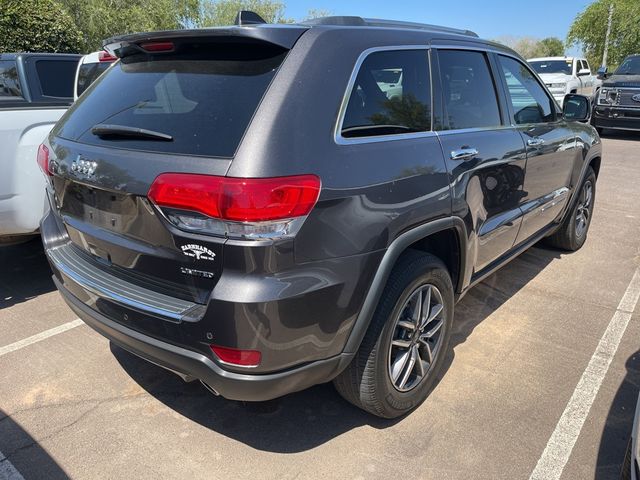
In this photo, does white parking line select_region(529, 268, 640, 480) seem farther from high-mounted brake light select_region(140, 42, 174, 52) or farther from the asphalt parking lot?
high-mounted brake light select_region(140, 42, 174, 52)

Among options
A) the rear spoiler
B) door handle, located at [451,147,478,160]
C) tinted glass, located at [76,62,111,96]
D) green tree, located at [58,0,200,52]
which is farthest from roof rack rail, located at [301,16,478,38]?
green tree, located at [58,0,200,52]

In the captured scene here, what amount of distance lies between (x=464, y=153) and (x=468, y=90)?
1.79ft

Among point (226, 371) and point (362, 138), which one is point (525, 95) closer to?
point (362, 138)

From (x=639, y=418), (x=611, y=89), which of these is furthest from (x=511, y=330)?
(x=611, y=89)

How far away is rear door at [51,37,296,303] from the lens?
197cm

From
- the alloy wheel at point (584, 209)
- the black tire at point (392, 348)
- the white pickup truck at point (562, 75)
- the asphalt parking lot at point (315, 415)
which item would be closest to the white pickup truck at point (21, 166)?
the asphalt parking lot at point (315, 415)

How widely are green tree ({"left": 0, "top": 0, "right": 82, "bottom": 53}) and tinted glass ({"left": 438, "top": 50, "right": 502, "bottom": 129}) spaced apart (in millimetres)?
12899

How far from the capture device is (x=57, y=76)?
5223 mm

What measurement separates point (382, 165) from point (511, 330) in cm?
198

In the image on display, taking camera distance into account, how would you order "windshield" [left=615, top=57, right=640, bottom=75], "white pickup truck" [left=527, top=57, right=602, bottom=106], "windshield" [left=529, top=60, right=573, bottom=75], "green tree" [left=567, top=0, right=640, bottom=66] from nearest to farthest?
"windshield" [left=615, top=57, right=640, bottom=75], "white pickup truck" [left=527, top=57, right=602, bottom=106], "windshield" [left=529, top=60, right=573, bottom=75], "green tree" [left=567, top=0, right=640, bottom=66]

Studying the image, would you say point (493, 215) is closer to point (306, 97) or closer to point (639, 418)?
point (639, 418)

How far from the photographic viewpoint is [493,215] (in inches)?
125

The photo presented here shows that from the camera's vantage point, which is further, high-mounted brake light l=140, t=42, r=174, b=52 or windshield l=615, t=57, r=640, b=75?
windshield l=615, t=57, r=640, b=75

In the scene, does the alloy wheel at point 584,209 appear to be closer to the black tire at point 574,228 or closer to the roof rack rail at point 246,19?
the black tire at point 574,228
